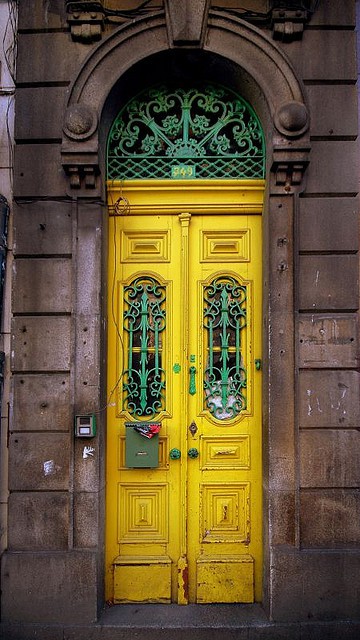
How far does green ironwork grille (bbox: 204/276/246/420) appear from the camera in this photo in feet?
17.0

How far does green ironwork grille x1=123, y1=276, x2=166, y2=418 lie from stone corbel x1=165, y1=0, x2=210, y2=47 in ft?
7.44

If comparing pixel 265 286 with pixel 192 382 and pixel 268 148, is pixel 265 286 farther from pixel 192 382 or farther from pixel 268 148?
pixel 268 148

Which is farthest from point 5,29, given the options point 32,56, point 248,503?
point 248,503

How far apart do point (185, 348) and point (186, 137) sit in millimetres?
2094

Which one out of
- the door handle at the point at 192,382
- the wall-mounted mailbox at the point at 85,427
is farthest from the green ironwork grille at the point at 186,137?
the wall-mounted mailbox at the point at 85,427

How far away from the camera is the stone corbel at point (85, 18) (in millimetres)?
5043

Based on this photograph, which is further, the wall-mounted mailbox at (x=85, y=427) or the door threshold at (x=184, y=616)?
the wall-mounted mailbox at (x=85, y=427)

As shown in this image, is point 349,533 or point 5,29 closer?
point 349,533

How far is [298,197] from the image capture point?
4.97 m

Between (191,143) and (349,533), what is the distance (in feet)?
12.9

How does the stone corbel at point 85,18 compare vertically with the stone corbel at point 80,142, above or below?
above

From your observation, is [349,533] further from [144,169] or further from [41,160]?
[41,160]

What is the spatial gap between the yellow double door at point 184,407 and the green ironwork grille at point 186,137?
0.42m

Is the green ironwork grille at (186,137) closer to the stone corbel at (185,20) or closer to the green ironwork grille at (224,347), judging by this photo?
the stone corbel at (185,20)
